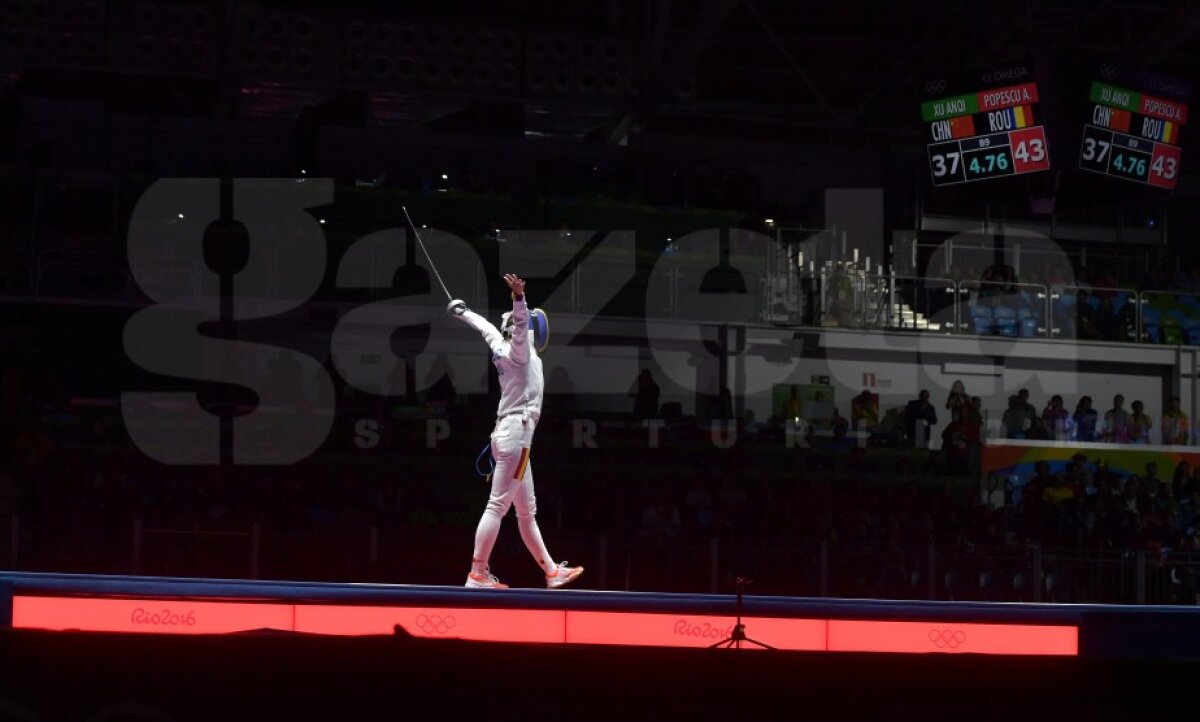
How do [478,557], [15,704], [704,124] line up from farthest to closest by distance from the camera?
1. [704,124]
2. [478,557]
3. [15,704]

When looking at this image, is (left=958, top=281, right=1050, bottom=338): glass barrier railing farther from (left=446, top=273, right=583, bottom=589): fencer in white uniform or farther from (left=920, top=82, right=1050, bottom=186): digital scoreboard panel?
(left=446, top=273, right=583, bottom=589): fencer in white uniform

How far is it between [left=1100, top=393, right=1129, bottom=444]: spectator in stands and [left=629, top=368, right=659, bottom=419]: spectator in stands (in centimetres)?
613

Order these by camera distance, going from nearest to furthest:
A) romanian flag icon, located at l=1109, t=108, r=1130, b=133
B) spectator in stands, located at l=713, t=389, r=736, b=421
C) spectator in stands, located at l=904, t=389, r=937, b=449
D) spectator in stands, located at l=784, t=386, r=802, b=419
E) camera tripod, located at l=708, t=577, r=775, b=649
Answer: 1. camera tripod, located at l=708, t=577, r=775, b=649
2. romanian flag icon, located at l=1109, t=108, r=1130, b=133
3. spectator in stands, located at l=713, t=389, r=736, b=421
4. spectator in stands, located at l=904, t=389, r=937, b=449
5. spectator in stands, located at l=784, t=386, r=802, b=419

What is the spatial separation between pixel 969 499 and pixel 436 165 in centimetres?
966

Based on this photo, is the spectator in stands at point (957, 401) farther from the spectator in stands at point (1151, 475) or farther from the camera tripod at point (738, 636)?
the camera tripod at point (738, 636)

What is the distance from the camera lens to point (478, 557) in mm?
9117

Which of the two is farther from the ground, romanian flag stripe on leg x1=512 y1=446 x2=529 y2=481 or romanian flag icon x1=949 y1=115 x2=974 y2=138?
romanian flag icon x1=949 y1=115 x2=974 y2=138

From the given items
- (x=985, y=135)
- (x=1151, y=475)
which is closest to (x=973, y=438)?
(x=1151, y=475)

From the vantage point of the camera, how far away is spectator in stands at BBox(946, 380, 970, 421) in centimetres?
1819

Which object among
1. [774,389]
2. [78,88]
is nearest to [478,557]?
[774,389]

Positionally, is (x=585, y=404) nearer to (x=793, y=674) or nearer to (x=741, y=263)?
(x=741, y=263)

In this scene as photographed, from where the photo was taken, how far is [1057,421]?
18.7m

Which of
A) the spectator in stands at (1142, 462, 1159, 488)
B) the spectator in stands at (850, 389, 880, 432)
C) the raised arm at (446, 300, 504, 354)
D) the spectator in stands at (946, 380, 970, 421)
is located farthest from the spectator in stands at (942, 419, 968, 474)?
the raised arm at (446, 300, 504, 354)

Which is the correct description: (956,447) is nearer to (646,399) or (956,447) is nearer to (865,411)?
(865,411)
